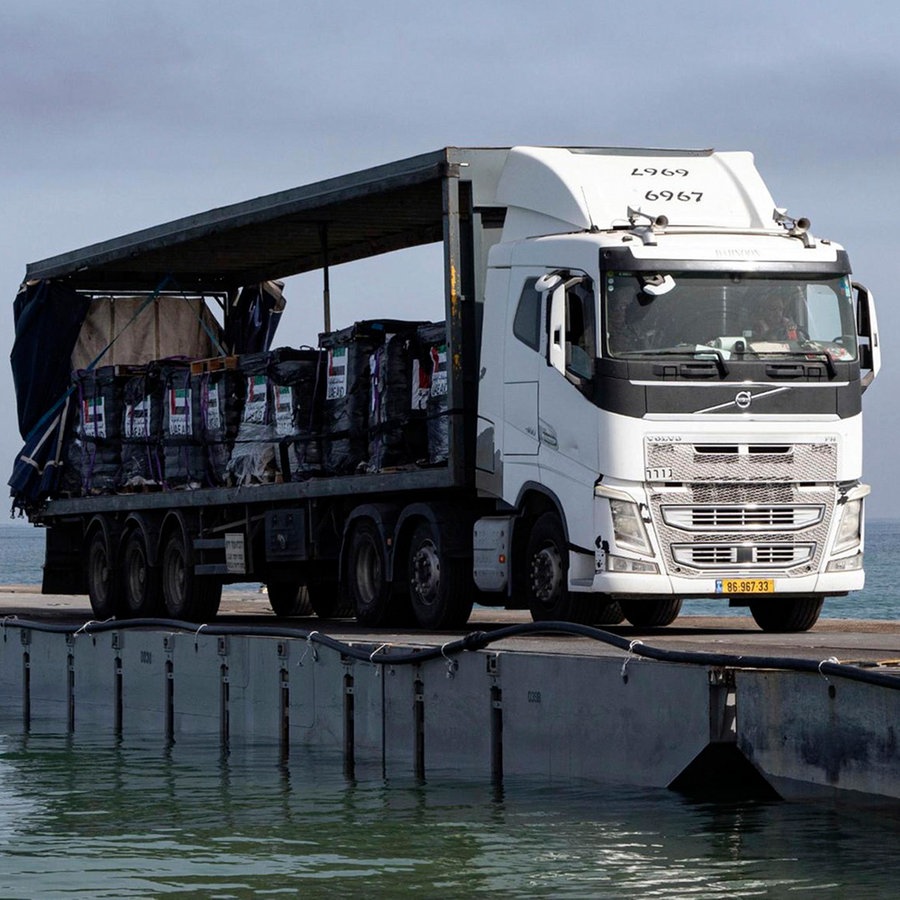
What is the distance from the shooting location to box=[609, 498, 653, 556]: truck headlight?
17531mm

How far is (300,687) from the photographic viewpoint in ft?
58.2

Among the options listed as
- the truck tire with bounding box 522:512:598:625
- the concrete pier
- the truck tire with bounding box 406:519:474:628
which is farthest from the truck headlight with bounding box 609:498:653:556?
the truck tire with bounding box 406:519:474:628

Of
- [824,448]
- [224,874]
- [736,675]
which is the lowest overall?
[224,874]

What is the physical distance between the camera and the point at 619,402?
1752 cm

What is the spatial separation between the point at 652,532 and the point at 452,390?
2575mm

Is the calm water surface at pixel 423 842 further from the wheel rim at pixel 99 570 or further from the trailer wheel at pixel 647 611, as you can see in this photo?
the wheel rim at pixel 99 570

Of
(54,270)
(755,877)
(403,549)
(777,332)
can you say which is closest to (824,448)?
(777,332)

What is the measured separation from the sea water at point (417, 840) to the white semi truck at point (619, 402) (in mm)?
3053

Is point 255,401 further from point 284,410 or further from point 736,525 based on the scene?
point 736,525

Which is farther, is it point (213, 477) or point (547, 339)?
point (213, 477)

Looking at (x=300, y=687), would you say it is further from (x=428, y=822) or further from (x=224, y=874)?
(x=224, y=874)

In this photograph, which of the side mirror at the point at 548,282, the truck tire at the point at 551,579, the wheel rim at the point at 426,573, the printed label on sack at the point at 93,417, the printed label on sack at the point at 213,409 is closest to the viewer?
the side mirror at the point at 548,282

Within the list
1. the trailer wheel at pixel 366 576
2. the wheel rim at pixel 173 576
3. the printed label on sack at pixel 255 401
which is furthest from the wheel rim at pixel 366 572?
the wheel rim at pixel 173 576

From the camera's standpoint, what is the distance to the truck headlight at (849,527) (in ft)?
59.5
